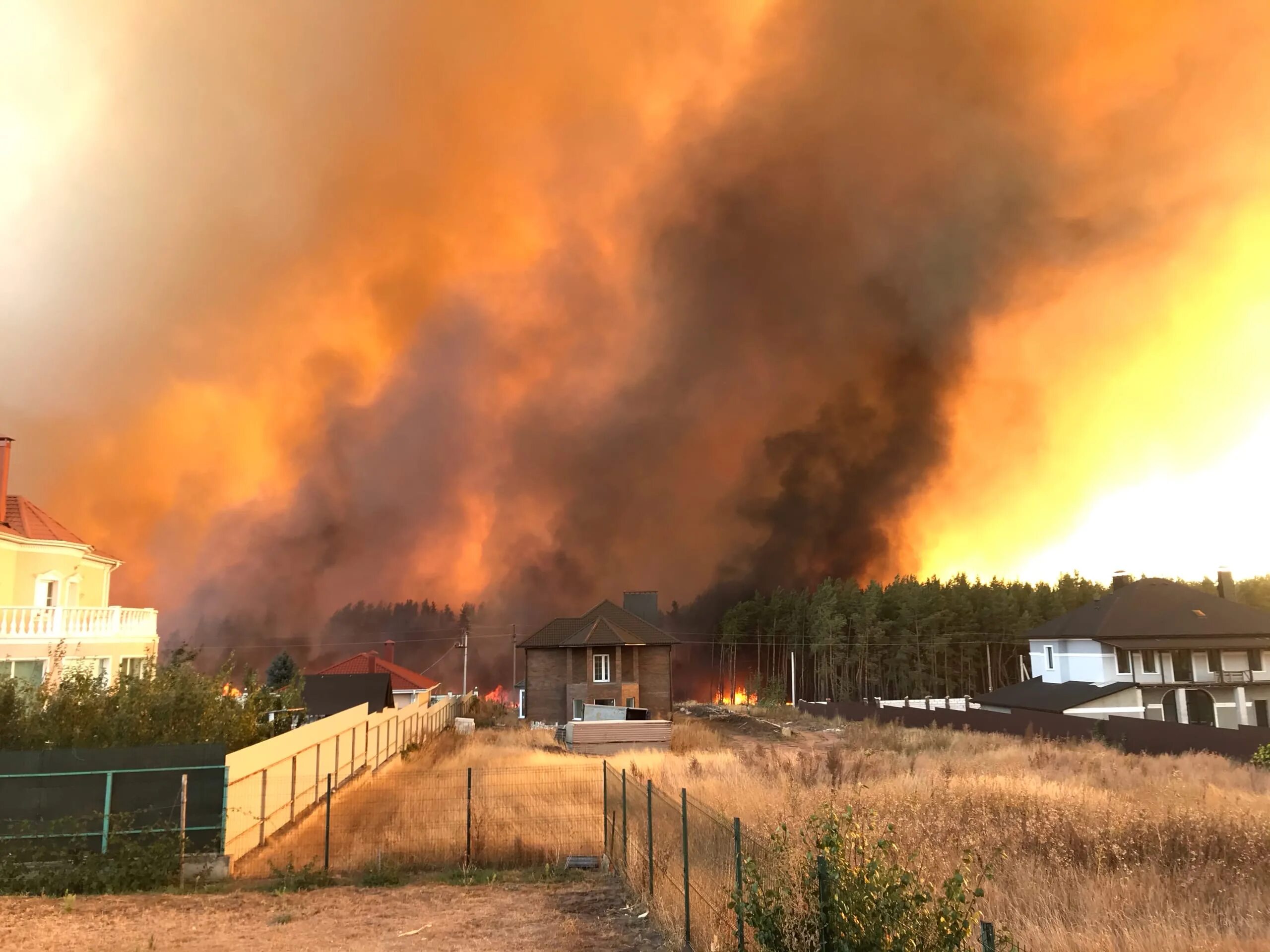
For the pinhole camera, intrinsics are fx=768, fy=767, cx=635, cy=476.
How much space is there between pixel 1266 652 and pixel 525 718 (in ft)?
168

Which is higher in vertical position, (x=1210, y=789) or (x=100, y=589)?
(x=100, y=589)

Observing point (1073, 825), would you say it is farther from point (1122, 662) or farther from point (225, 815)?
point (1122, 662)

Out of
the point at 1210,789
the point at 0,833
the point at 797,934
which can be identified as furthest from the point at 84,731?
the point at 1210,789

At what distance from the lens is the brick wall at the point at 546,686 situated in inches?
2174

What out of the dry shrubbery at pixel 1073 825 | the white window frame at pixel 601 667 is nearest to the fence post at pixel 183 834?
the dry shrubbery at pixel 1073 825

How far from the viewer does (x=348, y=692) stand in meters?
53.8

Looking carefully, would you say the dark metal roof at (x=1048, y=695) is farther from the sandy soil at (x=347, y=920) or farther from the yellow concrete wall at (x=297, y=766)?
the sandy soil at (x=347, y=920)

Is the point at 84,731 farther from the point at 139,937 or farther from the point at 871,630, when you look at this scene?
the point at 871,630

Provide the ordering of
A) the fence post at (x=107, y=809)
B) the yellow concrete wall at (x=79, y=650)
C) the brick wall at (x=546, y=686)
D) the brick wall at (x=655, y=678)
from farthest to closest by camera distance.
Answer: the brick wall at (x=546, y=686), the brick wall at (x=655, y=678), the yellow concrete wall at (x=79, y=650), the fence post at (x=107, y=809)

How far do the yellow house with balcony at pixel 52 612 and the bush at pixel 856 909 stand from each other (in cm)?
2198

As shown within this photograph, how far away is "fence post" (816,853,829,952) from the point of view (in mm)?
6289

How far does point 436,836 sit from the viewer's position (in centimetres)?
1728

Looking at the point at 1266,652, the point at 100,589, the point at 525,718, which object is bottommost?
the point at 525,718

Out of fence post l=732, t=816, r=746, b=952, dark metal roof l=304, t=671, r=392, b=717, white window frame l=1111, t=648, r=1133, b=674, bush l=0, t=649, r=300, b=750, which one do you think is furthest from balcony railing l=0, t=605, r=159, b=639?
white window frame l=1111, t=648, r=1133, b=674
